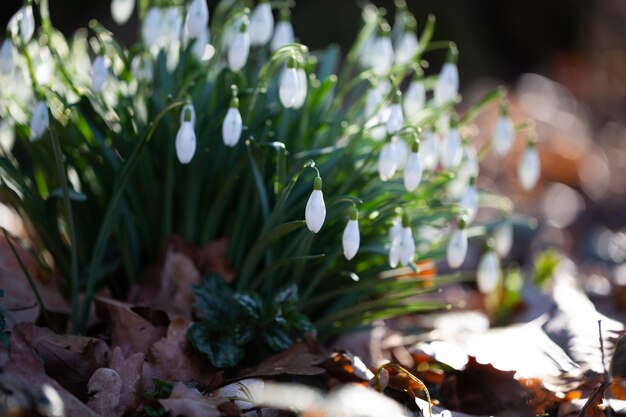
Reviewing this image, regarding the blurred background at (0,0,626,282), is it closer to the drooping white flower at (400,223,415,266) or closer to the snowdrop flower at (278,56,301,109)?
the drooping white flower at (400,223,415,266)

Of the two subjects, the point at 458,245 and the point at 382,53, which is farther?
the point at 382,53

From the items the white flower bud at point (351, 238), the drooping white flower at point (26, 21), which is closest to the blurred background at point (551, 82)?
the white flower bud at point (351, 238)

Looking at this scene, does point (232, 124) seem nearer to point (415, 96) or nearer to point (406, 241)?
point (406, 241)

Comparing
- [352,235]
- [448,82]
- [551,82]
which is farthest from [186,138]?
[551,82]

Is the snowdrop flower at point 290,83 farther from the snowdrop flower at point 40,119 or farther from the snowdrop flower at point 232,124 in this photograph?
the snowdrop flower at point 40,119

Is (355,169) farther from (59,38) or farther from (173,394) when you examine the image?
(59,38)

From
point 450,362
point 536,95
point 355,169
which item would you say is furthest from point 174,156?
point 536,95
